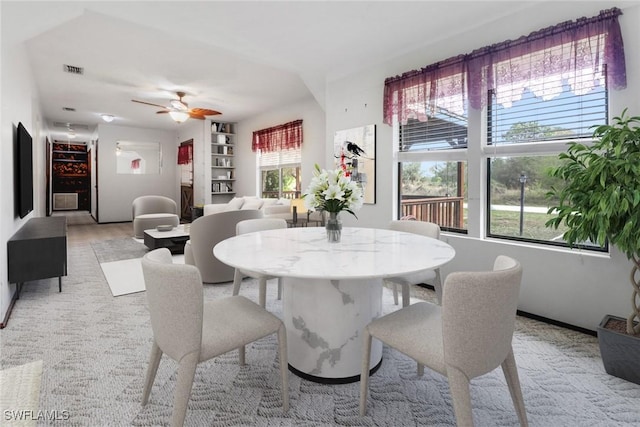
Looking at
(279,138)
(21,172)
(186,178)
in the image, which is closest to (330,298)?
(21,172)

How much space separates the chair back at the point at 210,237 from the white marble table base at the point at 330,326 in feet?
5.96

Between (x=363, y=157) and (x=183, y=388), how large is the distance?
326 centimetres

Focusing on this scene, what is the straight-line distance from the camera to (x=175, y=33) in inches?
125

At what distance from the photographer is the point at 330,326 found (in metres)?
1.75

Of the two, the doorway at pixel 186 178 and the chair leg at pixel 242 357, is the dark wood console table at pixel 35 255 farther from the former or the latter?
the doorway at pixel 186 178

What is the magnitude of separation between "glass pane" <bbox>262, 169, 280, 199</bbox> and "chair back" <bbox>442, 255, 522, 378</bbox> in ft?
19.5

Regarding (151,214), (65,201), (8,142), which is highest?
(8,142)

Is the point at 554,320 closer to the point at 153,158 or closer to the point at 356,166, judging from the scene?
the point at 356,166

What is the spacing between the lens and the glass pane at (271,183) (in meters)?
6.96

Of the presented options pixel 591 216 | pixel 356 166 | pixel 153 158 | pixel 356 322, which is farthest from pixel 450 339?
pixel 153 158

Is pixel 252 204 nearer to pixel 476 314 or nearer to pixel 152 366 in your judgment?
pixel 152 366

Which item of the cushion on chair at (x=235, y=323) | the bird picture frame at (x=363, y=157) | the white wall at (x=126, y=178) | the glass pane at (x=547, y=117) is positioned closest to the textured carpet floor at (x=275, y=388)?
the cushion on chair at (x=235, y=323)

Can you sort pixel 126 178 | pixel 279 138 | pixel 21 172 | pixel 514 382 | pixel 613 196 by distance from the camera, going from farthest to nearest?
1. pixel 126 178
2. pixel 279 138
3. pixel 21 172
4. pixel 613 196
5. pixel 514 382

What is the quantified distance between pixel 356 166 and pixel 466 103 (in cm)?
142
